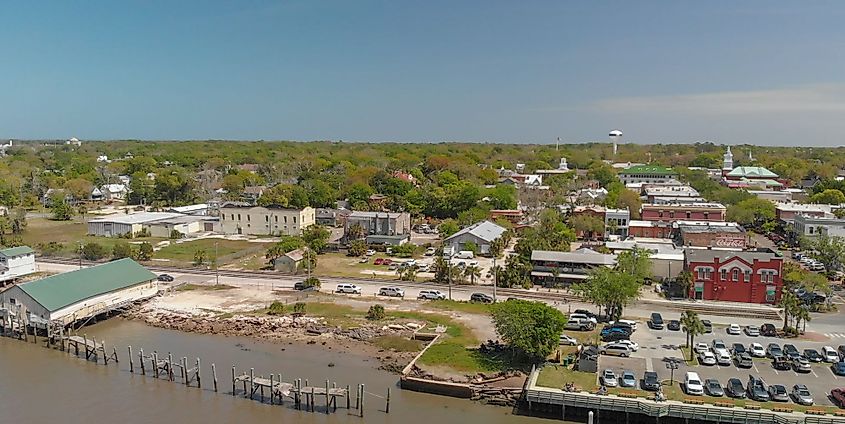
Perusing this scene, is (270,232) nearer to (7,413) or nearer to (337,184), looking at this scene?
(337,184)

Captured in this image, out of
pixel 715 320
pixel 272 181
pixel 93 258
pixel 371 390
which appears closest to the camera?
pixel 371 390

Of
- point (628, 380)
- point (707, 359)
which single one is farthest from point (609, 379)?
point (707, 359)

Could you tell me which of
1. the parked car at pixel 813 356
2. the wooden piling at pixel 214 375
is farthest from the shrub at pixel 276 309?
the parked car at pixel 813 356

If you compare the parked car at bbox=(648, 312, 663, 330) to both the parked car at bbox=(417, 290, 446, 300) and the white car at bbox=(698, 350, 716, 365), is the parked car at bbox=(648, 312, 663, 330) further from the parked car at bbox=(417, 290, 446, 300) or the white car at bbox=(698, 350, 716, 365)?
the parked car at bbox=(417, 290, 446, 300)

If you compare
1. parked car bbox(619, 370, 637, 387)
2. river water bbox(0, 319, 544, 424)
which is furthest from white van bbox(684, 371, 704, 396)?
river water bbox(0, 319, 544, 424)

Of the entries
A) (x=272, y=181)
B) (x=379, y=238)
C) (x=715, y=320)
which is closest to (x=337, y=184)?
(x=272, y=181)

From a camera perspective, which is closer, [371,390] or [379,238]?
[371,390]

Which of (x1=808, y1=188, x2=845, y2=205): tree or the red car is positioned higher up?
(x1=808, y1=188, x2=845, y2=205): tree
